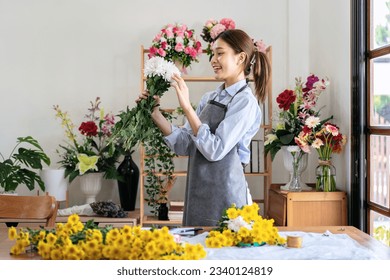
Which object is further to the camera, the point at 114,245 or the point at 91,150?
the point at 91,150

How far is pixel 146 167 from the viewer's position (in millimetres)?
5074

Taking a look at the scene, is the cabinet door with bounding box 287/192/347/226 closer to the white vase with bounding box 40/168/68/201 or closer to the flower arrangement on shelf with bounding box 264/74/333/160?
the flower arrangement on shelf with bounding box 264/74/333/160

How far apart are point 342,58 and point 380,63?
551 millimetres

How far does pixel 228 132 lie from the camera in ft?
7.47

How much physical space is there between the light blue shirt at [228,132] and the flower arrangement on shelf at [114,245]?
0.81 m

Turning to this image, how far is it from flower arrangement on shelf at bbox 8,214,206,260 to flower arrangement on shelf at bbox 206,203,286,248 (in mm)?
231

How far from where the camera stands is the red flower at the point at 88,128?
4.69 m

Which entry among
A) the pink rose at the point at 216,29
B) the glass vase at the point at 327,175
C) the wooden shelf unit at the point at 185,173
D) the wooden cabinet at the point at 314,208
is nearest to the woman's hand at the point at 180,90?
the wooden cabinet at the point at 314,208

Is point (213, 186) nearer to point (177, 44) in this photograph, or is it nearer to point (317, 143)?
point (317, 143)

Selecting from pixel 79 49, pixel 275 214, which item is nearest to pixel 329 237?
pixel 275 214

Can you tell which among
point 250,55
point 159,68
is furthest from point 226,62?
point 159,68

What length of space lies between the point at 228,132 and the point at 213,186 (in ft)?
0.76

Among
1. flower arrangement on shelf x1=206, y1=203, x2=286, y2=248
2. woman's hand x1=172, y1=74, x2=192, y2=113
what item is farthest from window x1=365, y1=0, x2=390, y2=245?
flower arrangement on shelf x1=206, y1=203, x2=286, y2=248

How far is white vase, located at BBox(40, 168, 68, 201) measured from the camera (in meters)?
4.57
